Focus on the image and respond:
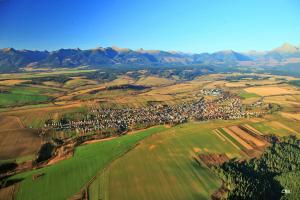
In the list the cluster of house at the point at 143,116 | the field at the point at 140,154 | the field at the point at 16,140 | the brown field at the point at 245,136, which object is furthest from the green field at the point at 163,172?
the field at the point at 16,140

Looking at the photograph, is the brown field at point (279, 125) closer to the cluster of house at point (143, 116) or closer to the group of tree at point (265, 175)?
the cluster of house at point (143, 116)

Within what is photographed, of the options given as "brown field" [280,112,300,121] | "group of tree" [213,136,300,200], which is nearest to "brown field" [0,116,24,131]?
"group of tree" [213,136,300,200]

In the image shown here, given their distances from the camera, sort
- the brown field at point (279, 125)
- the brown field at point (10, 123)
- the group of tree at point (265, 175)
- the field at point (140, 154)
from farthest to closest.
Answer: the brown field at point (279, 125) < the brown field at point (10, 123) < the group of tree at point (265, 175) < the field at point (140, 154)

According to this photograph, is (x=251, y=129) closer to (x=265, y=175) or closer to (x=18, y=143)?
(x=265, y=175)

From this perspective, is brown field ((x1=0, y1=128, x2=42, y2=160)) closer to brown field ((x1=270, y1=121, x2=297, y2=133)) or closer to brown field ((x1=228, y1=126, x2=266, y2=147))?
brown field ((x1=228, y1=126, x2=266, y2=147))

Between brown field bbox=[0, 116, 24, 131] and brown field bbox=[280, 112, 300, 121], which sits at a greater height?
brown field bbox=[0, 116, 24, 131]

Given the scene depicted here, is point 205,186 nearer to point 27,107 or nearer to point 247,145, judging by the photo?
point 247,145
